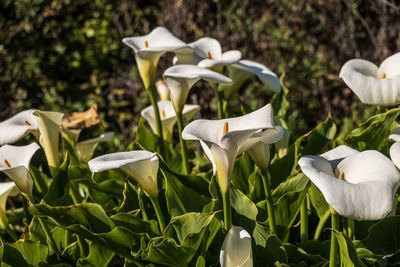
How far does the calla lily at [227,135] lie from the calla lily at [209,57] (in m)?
0.35

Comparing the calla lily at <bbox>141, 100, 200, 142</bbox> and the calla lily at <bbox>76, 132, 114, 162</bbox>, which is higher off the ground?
the calla lily at <bbox>141, 100, 200, 142</bbox>

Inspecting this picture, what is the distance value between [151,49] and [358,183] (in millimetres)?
728

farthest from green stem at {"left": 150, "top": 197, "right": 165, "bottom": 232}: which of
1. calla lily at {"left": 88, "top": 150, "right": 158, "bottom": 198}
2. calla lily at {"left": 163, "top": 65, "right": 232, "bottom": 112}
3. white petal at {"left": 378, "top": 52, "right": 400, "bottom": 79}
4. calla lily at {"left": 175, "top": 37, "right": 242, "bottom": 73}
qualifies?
white petal at {"left": 378, "top": 52, "right": 400, "bottom": 79}

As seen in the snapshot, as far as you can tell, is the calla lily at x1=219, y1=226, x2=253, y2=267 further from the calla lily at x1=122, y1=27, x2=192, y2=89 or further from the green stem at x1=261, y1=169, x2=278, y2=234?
the calla lily at x1=122, y1=27, x2=192, y2=89

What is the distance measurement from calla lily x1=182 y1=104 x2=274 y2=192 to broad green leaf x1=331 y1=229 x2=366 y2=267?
0.25 m

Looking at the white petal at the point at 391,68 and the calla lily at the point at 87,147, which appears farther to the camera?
the calla lily at the point at 87,147

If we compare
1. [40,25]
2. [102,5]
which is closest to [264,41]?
[102,5]

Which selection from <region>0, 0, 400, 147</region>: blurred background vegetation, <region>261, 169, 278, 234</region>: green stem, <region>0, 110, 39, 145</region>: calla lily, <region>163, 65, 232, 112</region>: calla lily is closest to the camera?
<region>261, 169, 278, 234</region>: green stem

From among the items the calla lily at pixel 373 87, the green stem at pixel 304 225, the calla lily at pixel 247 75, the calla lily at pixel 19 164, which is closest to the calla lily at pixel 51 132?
the calla lily at pixel 19 164

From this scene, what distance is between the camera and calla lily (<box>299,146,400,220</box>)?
0.84m

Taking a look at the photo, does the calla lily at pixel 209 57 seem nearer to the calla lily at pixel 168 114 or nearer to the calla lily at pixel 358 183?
the calla lily at pixel 168 114

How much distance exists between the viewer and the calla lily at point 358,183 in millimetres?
837

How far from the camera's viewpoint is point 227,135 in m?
0.95

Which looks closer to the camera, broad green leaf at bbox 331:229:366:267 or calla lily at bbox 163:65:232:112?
broad green leaf at bbox 331:229:366:267
